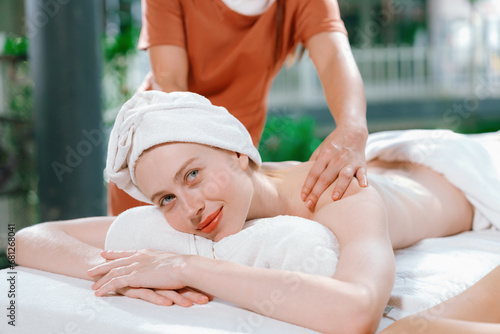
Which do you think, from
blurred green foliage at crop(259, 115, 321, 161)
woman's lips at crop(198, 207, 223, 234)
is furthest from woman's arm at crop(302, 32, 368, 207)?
blurred green foliage at crop(259, 115, 321, 161)

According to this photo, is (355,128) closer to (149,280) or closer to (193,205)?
(193,205)

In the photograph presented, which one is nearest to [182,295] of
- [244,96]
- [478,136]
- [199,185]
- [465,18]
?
[199,185]

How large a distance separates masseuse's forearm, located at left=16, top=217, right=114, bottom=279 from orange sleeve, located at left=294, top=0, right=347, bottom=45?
0.95 meters

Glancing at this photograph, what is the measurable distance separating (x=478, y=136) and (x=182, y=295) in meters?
1.53

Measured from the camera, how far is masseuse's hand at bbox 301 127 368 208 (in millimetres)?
1417

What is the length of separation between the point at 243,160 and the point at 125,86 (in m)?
3.53

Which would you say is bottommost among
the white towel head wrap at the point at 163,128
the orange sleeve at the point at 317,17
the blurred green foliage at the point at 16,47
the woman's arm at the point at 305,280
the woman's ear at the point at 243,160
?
the woman's arm at the point at 305,280

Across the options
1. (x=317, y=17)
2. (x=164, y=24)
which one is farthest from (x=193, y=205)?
(x=317, y=17)

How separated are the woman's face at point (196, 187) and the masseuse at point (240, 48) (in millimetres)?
542

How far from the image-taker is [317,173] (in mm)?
1463

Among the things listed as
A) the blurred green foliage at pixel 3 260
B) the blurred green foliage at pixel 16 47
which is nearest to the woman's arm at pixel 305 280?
the blurred green foliage at pixel 3 260

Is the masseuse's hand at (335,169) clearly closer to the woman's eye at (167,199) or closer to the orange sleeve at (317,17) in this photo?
the woman's eye at (167,199)

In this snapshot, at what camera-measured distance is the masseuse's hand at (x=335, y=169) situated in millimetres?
1417

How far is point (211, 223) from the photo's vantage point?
128 cm
